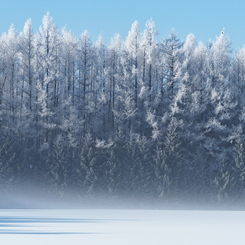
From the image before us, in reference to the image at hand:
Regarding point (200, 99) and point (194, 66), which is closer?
point (200, 99)

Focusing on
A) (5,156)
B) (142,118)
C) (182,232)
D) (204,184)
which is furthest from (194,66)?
(182,232)

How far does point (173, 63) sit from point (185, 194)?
14.3m

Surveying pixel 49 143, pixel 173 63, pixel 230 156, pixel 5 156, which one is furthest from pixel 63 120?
pixel 230 156

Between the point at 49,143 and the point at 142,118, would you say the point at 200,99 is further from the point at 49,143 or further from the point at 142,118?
the point at 49,143

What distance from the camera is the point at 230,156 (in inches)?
2019

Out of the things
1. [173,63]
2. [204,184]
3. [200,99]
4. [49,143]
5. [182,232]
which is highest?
[173,63]

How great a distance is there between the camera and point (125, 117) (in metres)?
51.4

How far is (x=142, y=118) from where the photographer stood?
52.3 metres

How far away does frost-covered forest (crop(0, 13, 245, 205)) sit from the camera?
46906 millimetres

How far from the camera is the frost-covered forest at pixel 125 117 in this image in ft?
154

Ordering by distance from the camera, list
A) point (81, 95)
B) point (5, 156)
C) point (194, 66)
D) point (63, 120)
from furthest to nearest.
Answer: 1. point (194, 66)
2. point (81, 95)
3. point (63, 120)
4. point (5, 156)

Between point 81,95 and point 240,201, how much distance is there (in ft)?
65.2

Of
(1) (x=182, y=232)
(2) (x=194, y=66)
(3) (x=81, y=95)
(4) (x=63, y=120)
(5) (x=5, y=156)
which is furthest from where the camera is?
(2) (x=194, y=66)

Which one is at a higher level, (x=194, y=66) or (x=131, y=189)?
(x=194, y=66)
